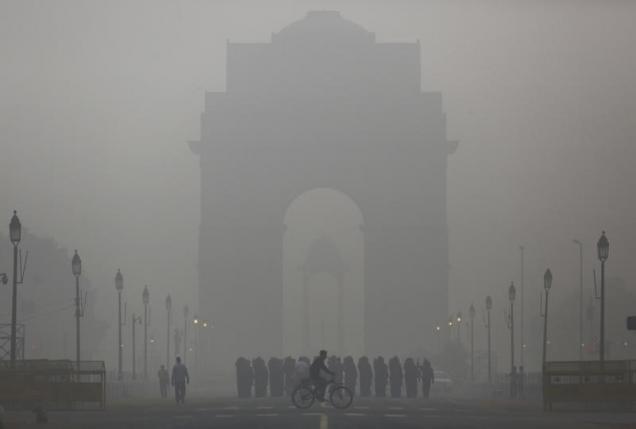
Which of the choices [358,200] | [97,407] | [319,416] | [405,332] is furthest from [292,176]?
[319,416]

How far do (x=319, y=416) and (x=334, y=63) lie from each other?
82313 millimetres

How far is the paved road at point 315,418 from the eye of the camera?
109 feet

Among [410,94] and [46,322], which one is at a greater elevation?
[410,94]

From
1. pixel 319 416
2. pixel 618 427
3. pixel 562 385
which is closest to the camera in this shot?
pixel 618 427

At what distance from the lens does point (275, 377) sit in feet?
181

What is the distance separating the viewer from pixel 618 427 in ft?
108

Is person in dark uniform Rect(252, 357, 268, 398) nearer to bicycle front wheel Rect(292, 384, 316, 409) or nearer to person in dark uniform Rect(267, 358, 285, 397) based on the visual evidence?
person in dark uniform Rect(267, 358, 285, 397)

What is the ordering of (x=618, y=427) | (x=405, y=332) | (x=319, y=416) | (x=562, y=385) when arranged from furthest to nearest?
1. (x=405, y=332)
2. (x=562, y=385)
3. (x=319, y=416)
4. (x=618, y=427)

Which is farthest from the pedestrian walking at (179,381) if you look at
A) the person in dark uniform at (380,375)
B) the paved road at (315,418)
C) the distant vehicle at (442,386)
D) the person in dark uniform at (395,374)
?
the distant vehicle at (442,386)

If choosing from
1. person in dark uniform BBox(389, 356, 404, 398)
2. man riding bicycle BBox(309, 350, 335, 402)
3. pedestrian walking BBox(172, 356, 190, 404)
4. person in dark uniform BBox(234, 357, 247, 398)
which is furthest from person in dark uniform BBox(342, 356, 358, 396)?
man riding bicycle BBox(309, 350, 335, 402)

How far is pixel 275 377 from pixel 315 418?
64.6 ft

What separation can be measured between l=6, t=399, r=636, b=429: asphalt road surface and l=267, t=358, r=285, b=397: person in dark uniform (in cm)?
960

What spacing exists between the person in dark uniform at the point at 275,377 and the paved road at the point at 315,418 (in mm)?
9816

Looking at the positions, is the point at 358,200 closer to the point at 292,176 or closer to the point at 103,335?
the point at 292,176
